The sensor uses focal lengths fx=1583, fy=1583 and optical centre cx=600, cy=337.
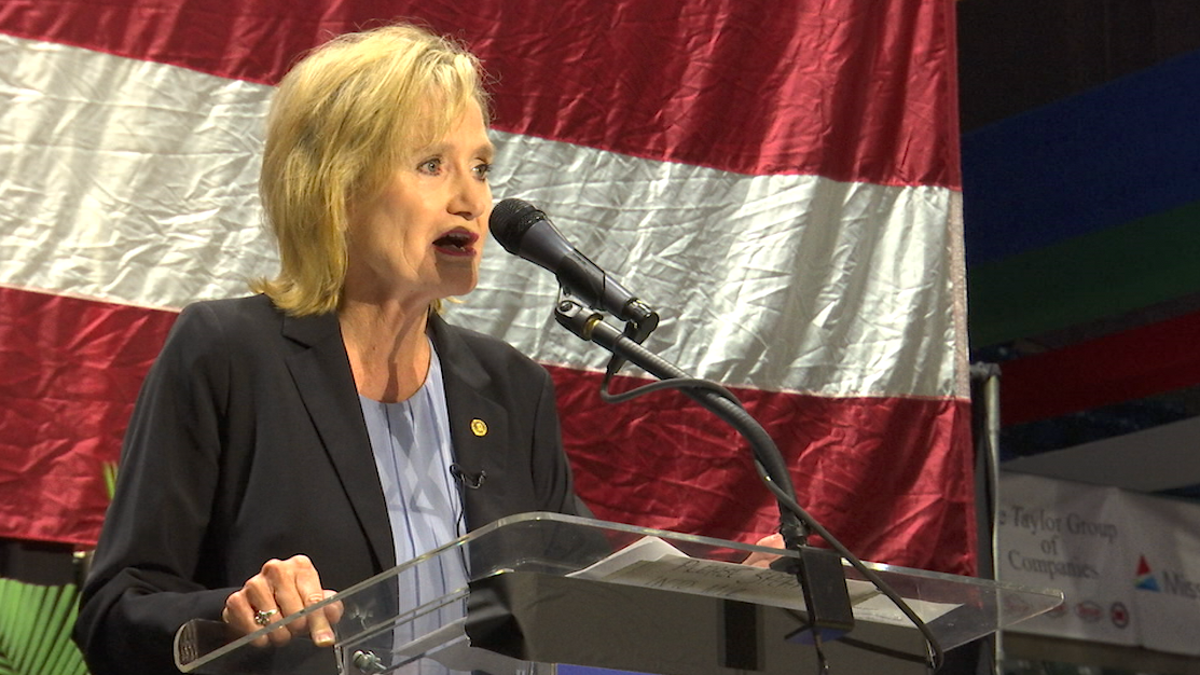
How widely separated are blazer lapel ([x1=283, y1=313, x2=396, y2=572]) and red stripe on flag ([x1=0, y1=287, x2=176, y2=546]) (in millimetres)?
779

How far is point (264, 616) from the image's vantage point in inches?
49.8

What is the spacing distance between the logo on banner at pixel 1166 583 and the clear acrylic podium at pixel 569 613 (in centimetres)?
582

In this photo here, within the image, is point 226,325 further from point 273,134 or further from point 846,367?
point 846,367

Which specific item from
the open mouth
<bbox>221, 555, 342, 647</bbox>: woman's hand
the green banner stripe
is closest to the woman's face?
the open mouth

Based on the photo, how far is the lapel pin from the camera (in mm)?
1846

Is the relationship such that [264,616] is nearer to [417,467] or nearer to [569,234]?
[417,467]

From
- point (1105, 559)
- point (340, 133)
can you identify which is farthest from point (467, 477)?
point (1105, 559)

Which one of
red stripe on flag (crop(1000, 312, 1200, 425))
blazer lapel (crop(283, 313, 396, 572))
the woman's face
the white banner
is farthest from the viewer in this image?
the white banner

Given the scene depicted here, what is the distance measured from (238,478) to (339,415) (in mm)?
131

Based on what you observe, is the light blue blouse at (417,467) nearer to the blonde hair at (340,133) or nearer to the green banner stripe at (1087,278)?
the blonde hair at (340,133)

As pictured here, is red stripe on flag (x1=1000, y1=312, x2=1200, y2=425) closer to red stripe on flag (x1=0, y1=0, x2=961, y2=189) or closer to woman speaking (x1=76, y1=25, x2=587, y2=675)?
red stripe on flag (x1=0, y1=0, x2=961, y2=189)

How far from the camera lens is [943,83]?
130 inches

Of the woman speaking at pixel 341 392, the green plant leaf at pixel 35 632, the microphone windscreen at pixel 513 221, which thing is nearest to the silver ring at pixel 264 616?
the woman speaking at pixel 341 392

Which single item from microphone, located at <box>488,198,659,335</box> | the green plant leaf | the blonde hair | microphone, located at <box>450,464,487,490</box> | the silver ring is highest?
the blonde hair
